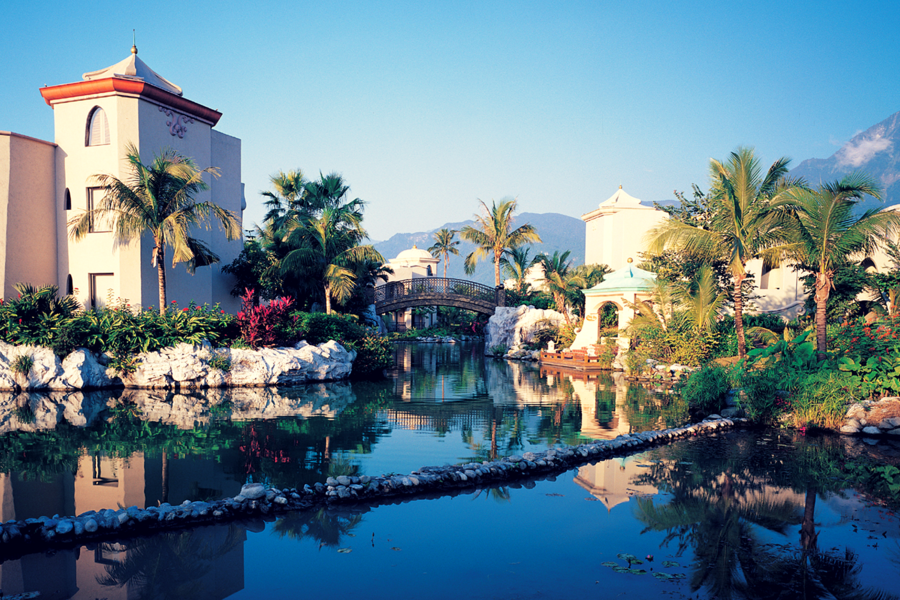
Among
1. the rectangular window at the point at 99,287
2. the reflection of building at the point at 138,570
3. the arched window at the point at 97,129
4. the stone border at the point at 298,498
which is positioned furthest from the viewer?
the rectangular window at the point at 99,287

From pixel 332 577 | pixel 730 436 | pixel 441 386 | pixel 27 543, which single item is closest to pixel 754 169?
pixel 730 436

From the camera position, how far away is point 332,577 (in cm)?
518

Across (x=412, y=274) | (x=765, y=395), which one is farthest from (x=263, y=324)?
(x=412, y=274)

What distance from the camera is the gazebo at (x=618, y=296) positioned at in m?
22.8

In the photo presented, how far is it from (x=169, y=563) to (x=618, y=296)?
20.3 metres

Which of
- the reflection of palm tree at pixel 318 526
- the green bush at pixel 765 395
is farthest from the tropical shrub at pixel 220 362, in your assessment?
the green bush at pixel 765 395

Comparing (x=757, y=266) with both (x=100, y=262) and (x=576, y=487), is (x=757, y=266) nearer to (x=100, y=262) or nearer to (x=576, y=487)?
(x=576, y=487)

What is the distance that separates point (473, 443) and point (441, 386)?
25.0 ft

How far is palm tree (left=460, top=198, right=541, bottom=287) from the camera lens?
3247 cm

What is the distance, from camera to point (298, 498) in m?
6.88

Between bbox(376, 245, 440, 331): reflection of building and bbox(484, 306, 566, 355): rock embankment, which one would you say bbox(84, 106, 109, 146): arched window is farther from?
bbox(376, 245, 440, 331): reflection of building

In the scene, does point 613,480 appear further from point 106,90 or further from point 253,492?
point 106,90

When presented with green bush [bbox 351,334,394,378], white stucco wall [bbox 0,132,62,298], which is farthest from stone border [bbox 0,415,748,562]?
white stucco wall [bbox 0,132,62,298]

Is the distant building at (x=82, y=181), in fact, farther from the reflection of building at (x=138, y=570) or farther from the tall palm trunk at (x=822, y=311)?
the tall palm trunk at (x=822, y=311)
